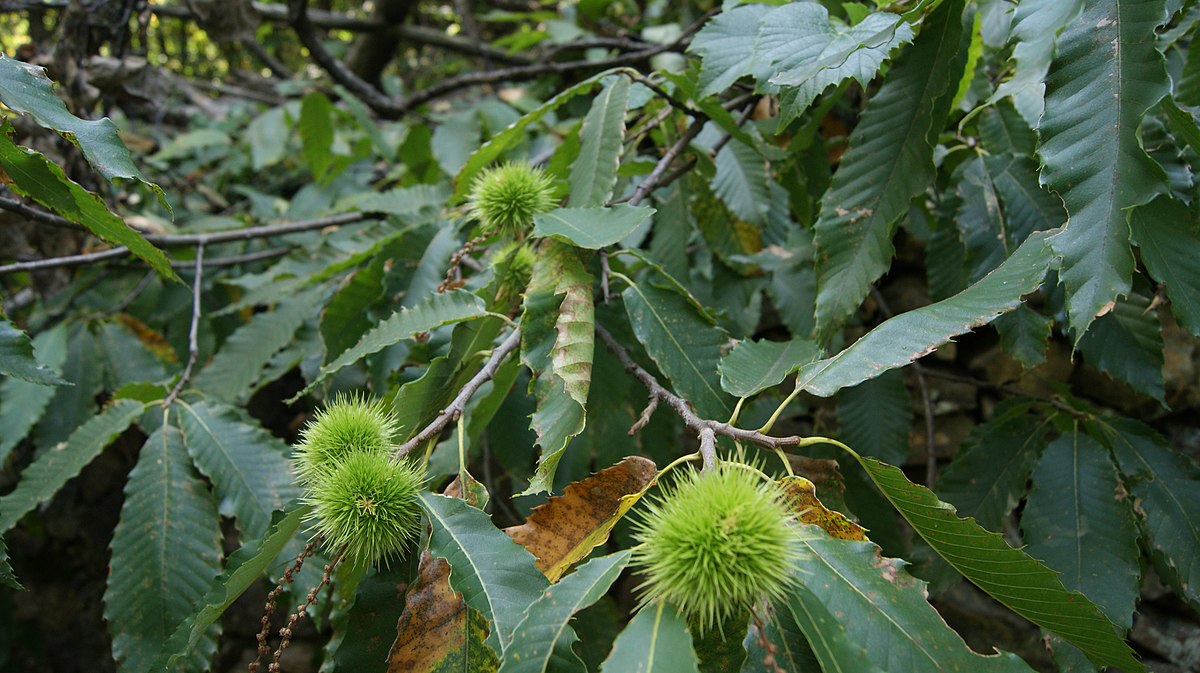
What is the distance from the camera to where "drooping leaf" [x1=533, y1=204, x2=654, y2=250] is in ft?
2.52

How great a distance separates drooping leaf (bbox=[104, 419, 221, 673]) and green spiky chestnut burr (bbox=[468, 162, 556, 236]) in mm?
572

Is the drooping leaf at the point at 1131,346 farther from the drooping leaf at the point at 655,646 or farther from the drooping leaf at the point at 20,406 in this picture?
the drooping leaf at the point at 20,406

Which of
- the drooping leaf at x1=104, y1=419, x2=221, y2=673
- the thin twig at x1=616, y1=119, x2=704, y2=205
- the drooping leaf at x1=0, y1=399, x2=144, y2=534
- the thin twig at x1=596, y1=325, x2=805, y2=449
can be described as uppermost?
the thin twig at x1=616, y1=119, x2=704, y2=205

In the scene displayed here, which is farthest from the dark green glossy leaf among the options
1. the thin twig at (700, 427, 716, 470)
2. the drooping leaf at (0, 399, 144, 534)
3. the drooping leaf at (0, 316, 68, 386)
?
the drooping leaf at (0, 399, 144, 534)

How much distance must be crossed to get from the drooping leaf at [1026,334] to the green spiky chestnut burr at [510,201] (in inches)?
23.4

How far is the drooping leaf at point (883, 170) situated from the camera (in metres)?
0.82

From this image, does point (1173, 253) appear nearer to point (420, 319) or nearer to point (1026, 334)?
point (1026, 334)

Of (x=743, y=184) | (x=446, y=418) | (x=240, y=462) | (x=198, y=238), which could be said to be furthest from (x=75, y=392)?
(x=743, y=184)

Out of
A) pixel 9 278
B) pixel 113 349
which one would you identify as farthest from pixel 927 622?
pixel 9 278

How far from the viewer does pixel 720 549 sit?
509mm

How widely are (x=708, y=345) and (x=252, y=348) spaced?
1.00 metres

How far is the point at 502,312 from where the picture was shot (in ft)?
3.04

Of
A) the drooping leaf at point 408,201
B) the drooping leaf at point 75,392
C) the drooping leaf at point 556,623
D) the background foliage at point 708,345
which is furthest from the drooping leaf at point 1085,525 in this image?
the drooping leaf at point 75,392

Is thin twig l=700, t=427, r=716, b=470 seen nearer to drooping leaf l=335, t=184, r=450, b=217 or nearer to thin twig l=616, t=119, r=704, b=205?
thin twig l=616, t=119, r=704, b=205
